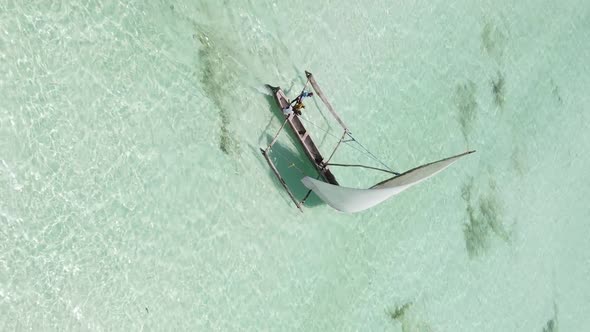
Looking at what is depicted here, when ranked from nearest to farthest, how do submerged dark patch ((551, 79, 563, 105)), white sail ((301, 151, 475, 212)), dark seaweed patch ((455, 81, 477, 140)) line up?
white sail ((301, 151, 475, 212)), dark seaweed patch ((455, 81, 477, 140)), submerged dark patch ((551, 79, 563, 105))

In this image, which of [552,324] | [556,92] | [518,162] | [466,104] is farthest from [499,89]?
[552,324]

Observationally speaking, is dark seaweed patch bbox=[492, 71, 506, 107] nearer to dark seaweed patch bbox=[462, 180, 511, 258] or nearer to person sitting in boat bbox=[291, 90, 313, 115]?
dark seaweed patch bbox=[462, 180, 511, 258]

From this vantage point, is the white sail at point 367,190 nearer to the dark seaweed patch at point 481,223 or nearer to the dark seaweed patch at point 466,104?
the dark seaweed patch at point 481,223

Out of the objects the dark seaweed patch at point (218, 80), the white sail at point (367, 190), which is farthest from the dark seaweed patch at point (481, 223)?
the dark seaweed patch at point (218, 80)

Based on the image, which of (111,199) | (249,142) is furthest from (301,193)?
(111,199)

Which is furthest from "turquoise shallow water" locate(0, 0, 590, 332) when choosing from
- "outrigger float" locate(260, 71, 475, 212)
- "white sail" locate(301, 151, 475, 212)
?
"white sail" locate(301, 151, 475, 212)

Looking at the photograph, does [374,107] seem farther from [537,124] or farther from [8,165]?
[8,165]
